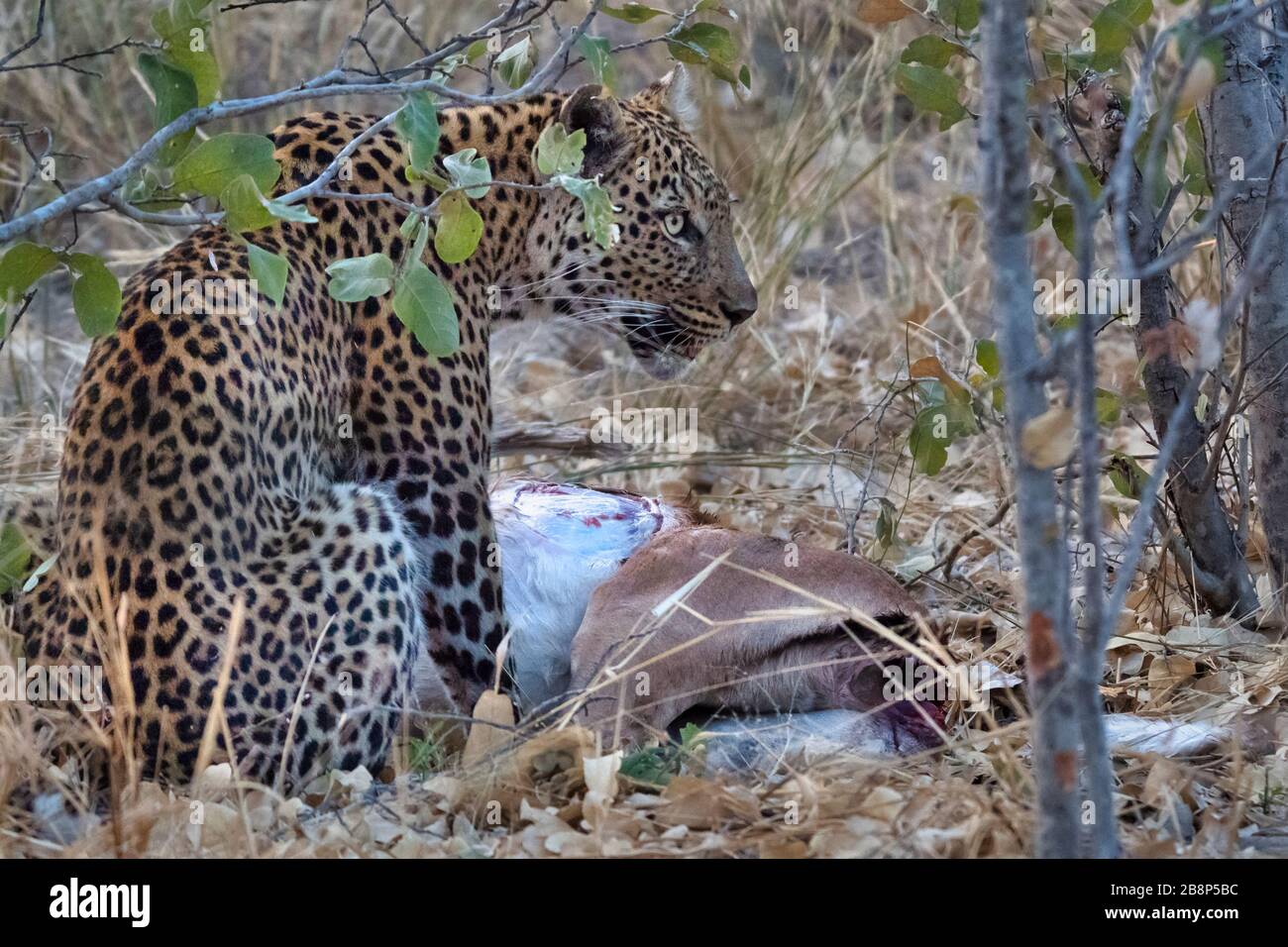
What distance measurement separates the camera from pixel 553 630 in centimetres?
459

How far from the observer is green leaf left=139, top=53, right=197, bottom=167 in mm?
3568

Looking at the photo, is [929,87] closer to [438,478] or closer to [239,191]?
[438,478]

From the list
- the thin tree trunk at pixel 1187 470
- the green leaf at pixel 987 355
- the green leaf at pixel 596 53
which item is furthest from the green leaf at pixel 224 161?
the thin tree trunk at pixel 1187 470

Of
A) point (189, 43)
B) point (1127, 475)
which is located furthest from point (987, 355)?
point (189, 43)

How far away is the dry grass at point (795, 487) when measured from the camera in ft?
10.9

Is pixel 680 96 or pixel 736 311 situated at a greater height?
pixel 680 96

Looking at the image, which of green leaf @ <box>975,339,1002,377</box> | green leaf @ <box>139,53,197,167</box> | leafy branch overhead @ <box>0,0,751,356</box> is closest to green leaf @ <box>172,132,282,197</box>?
leafy branch overhead @ <box>0,0,751,356</box>

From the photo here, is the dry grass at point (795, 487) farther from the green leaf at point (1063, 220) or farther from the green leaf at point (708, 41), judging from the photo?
the green leaf at point (708, 41)

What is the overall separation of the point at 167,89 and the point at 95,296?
18.8 inches

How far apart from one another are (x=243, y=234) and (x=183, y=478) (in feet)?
2.36

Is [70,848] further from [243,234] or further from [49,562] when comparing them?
[243,234]

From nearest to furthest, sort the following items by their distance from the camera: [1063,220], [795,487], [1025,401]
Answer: [1025,401] < [1063,220] < [795,487]

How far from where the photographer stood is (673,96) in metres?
5.48
